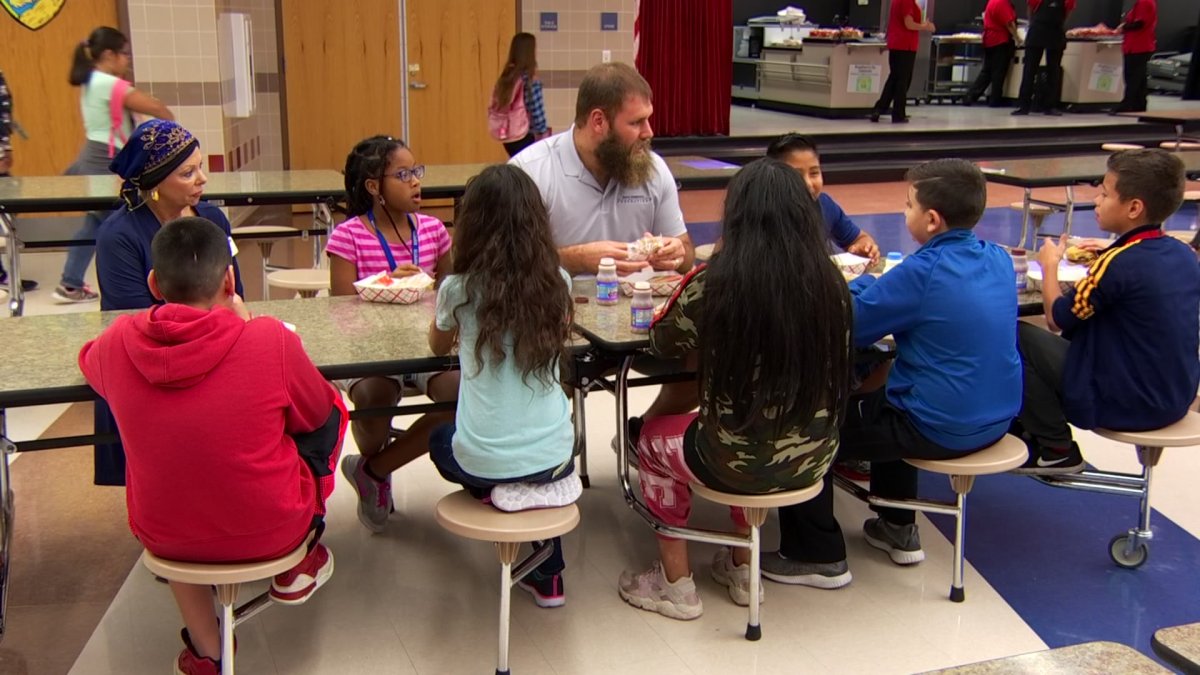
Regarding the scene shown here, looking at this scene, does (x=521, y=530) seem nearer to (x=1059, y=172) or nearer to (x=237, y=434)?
(x=237, y=434)

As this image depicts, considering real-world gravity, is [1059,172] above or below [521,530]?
above

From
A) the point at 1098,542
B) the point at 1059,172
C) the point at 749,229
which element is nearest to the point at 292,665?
the point at 749,229

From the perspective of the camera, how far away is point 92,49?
226 inches

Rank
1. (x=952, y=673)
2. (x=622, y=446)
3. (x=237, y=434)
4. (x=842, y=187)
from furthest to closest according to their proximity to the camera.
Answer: (x=842, y=187) → (x=622, y=446) → (x=237, y=434) → (x=952, y=673)

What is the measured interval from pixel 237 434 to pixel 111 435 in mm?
713

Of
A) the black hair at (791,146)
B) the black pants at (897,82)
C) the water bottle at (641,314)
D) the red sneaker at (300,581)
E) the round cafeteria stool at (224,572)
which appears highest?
the black pants at (897,82)

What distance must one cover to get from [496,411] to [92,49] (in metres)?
4.27

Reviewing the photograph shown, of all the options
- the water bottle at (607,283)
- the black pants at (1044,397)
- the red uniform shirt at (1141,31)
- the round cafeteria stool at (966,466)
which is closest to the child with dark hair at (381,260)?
the water bottle at (607,283)

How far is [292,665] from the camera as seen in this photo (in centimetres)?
282

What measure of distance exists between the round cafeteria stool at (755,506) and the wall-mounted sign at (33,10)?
246 inches

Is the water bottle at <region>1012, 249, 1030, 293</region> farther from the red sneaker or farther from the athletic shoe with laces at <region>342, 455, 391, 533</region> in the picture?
the red sneaker

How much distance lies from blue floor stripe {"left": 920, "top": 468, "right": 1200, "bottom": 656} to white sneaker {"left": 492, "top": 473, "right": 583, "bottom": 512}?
1351 mm

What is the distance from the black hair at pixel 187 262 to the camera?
2.41 meters

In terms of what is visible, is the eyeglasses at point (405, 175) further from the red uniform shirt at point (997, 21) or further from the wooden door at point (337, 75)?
the red uniform shirt at point (997, 21)
